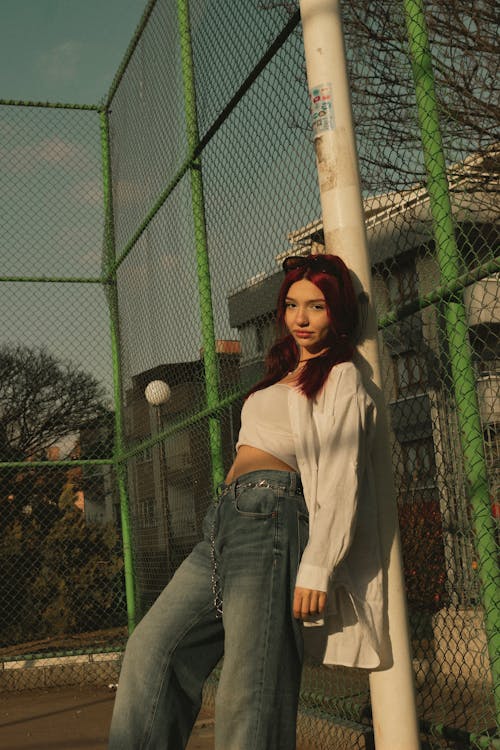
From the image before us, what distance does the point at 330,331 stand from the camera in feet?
8.07

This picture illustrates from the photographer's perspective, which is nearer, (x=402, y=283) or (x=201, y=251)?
(x=402, y=283)

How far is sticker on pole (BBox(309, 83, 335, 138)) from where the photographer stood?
8.79 feet

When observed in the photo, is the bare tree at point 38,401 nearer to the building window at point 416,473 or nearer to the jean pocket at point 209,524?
the building window at point 416,473

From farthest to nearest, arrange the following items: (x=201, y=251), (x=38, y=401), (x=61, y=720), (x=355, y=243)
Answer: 1. (x=38, y=401)
2. (x=61, y=720)
3. (x=201, y=251)
4. (x=355, y=243)

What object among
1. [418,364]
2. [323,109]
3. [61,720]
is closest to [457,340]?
[323,109]

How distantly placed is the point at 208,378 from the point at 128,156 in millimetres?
2739

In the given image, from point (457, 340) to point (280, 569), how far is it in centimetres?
100

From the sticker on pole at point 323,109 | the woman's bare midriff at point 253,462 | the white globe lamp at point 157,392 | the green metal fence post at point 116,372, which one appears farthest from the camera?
the green metal fence post at point 116,372

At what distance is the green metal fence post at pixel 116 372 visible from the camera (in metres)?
6.93

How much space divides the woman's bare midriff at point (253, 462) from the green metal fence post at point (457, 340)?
2.42 ft

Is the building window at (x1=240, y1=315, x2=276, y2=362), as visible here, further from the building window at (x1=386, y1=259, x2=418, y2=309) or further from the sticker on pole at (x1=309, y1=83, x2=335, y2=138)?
the sticker on pole at (x1=309, y1=83, x2=335, y2=138)

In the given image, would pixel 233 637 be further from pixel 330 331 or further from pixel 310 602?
pixel 330 331

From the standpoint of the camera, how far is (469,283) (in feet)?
9.25

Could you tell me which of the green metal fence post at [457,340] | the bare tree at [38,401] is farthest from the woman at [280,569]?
the bare tree at [38,401]
